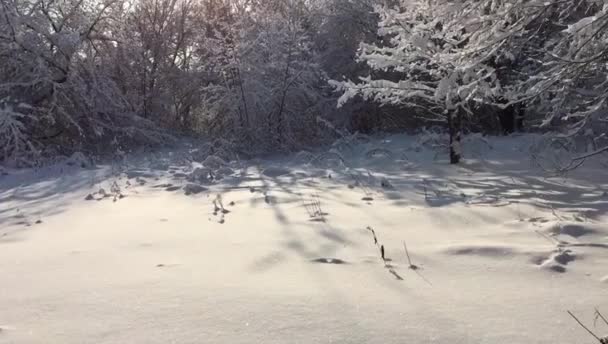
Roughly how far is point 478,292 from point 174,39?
55.6 ft

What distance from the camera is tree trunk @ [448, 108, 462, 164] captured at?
8758mm

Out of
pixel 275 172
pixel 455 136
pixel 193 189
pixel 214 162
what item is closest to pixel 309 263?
pixel 193 189

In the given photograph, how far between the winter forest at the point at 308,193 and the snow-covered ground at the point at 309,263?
17mm

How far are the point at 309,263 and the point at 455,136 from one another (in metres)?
6.19

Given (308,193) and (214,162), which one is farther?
(214,162)

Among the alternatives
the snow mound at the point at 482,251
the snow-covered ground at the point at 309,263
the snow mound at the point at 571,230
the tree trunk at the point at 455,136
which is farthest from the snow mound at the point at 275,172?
the snow mound at the point at 482,251

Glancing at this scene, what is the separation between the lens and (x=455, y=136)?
29.0 feet

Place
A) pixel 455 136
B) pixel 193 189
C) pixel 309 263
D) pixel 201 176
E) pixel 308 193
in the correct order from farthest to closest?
pixel 455 136
pixel 201 176
pixel 193 189
pixel 308 193
pixel 309 263

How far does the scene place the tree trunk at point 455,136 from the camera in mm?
8758

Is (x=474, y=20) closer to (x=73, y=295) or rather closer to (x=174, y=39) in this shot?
(x=73, y=295)

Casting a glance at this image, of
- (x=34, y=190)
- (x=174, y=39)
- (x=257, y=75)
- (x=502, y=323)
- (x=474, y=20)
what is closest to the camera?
(x=502, y=323)

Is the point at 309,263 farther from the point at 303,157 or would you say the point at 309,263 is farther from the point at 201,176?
the point at 303,157

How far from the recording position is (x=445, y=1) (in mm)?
5203

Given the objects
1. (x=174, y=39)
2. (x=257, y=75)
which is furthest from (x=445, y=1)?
(x=174, y=39)
